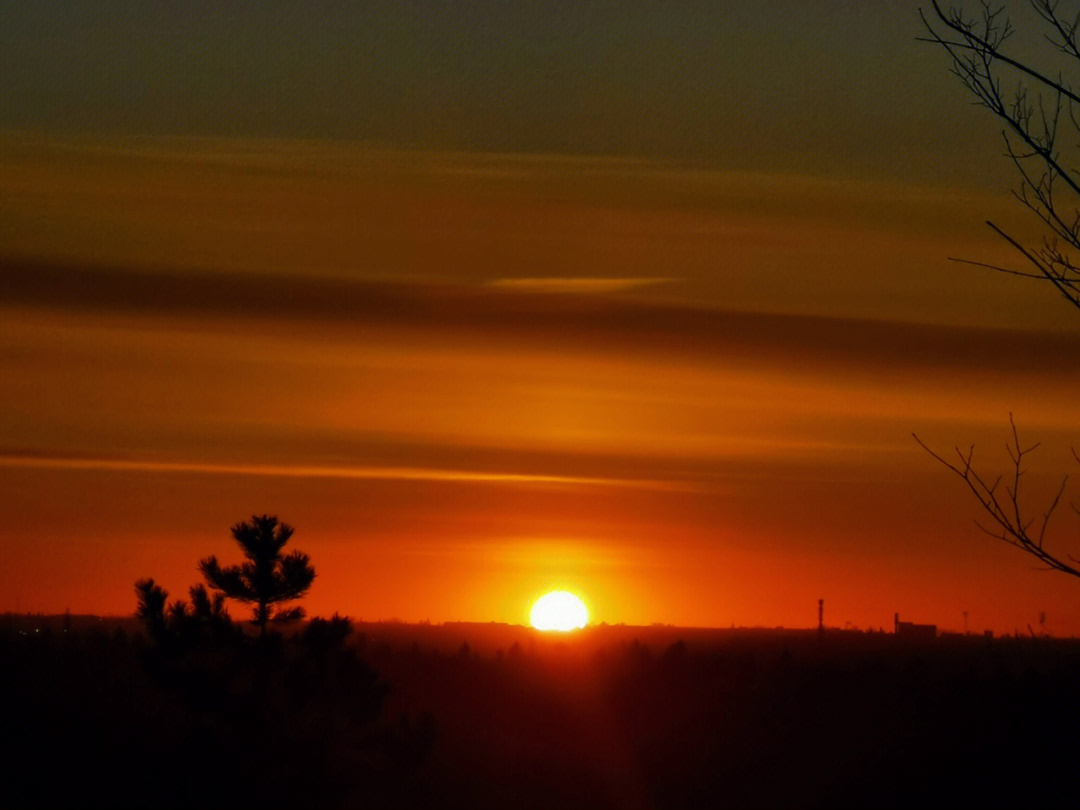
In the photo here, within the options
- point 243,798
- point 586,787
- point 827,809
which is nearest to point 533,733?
point 586,787

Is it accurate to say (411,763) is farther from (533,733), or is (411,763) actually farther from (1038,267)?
(533,733)

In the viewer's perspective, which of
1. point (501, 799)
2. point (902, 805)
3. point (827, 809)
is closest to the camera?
point (902, 805)

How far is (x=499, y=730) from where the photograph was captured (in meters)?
62.6

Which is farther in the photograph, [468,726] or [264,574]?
[468,726]

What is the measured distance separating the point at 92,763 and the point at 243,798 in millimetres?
5137

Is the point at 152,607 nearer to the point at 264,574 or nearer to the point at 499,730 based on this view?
the point at 264,574

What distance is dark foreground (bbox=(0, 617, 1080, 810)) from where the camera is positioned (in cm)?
2245

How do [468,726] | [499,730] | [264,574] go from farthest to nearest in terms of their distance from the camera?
[468,726]
[499,730]
[264,574]

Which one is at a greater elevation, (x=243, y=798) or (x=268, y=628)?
(x=268, y=628)

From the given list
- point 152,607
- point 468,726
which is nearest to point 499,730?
point 468,726

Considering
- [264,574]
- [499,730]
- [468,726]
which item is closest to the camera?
[264,574]

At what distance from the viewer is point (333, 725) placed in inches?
902

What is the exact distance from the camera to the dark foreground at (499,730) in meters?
22.5

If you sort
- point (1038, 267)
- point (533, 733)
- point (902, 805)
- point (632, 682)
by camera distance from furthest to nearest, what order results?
point (632, 682) → point (533, 733) → point (902, 805) → point (1038, 267)
